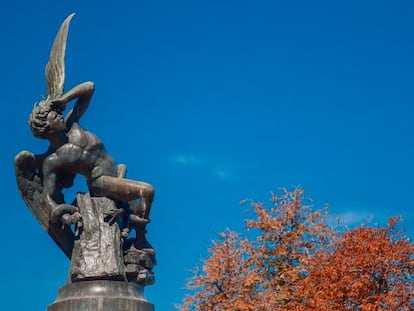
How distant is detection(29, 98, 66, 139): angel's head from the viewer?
488 inches

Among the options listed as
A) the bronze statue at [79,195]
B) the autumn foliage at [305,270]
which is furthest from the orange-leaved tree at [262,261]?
the bronze statue at [79,195]

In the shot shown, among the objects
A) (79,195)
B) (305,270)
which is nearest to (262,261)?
(305,270)

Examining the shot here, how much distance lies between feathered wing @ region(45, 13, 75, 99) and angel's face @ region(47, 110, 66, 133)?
15.3 inches

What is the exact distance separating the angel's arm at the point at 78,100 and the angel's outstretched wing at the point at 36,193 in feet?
2.66

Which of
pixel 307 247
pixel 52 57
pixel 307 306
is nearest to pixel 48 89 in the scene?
pixel 52 57

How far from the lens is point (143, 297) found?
39.9 ft

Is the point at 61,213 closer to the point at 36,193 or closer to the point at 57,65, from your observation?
the point at 36,193

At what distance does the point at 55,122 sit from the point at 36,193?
4.12 ft

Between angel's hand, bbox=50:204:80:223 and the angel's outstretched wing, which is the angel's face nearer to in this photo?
the angel's outstretched wing

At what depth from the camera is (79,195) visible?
12.6 meters

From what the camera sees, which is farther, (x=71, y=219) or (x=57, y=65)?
(x=57, y=65)

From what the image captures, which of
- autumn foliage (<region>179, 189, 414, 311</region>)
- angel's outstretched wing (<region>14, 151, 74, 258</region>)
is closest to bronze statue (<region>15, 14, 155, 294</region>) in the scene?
angel's outstretched wing (<region>14, 151, 74, 258</region>)

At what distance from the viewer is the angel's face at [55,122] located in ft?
40.7

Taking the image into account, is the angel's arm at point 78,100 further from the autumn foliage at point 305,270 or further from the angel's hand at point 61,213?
the autumn foliage at point 305,270
